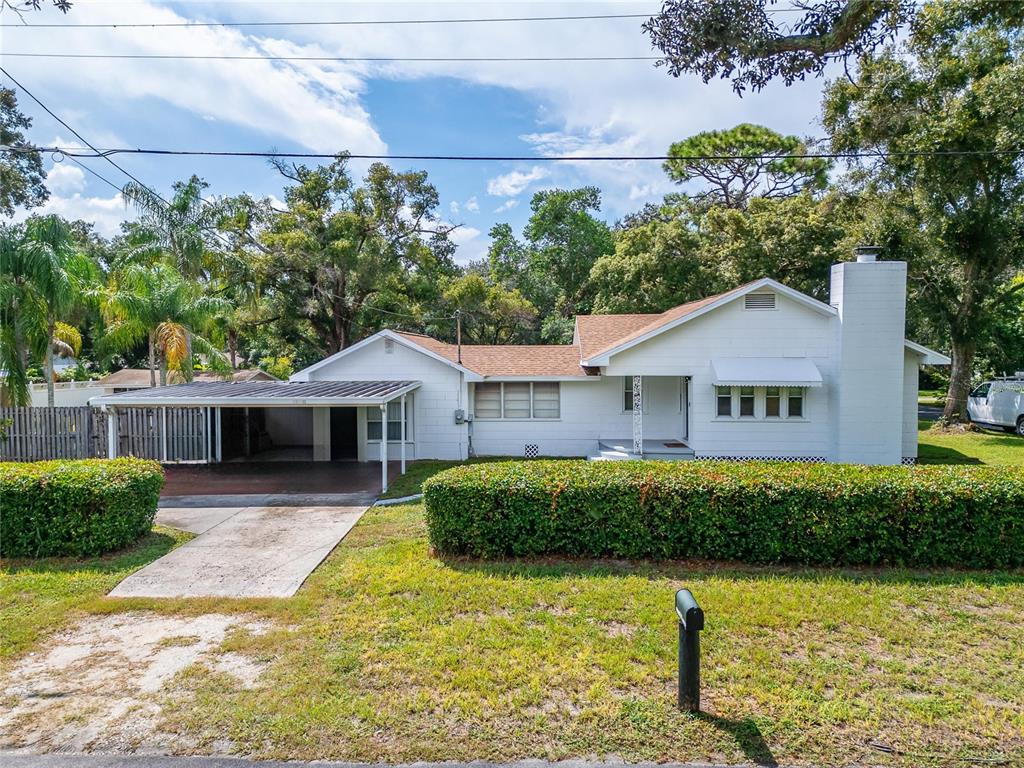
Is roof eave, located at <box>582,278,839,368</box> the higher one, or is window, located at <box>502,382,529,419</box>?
roof eave, located at <box>582,278,839,368</box>

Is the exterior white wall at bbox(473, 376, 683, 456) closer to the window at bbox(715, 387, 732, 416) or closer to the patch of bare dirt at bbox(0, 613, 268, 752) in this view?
the window at bbox(715, 387, 732, 416)

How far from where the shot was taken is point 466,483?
7.33m

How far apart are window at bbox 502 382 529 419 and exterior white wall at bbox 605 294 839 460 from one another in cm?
346

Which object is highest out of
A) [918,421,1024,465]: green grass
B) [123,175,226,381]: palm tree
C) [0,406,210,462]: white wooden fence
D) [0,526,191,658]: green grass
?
[123,175,226,381]: palm tree

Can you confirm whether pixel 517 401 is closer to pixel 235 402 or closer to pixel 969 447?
pixel 235 402

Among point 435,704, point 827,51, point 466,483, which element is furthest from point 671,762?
point 827,51

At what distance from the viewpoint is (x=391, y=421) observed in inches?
630

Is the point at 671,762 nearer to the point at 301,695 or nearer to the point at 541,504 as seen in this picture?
the point at 301,695

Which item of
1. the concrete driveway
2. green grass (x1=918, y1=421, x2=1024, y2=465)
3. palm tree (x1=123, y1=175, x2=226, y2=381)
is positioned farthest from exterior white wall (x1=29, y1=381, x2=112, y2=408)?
green grass (x1=918, y1=421, x2=1024, y2=465)

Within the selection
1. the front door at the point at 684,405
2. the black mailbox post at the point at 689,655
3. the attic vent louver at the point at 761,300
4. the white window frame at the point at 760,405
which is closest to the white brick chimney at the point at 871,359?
the white window frame at the point at 760,405

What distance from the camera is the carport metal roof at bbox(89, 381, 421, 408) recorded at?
1142cm

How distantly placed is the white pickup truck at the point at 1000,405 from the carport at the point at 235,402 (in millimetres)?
20271

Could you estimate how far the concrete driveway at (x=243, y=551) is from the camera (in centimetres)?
657

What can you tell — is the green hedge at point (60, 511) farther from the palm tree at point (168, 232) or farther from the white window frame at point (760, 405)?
the palm tree at point (168, 232)
